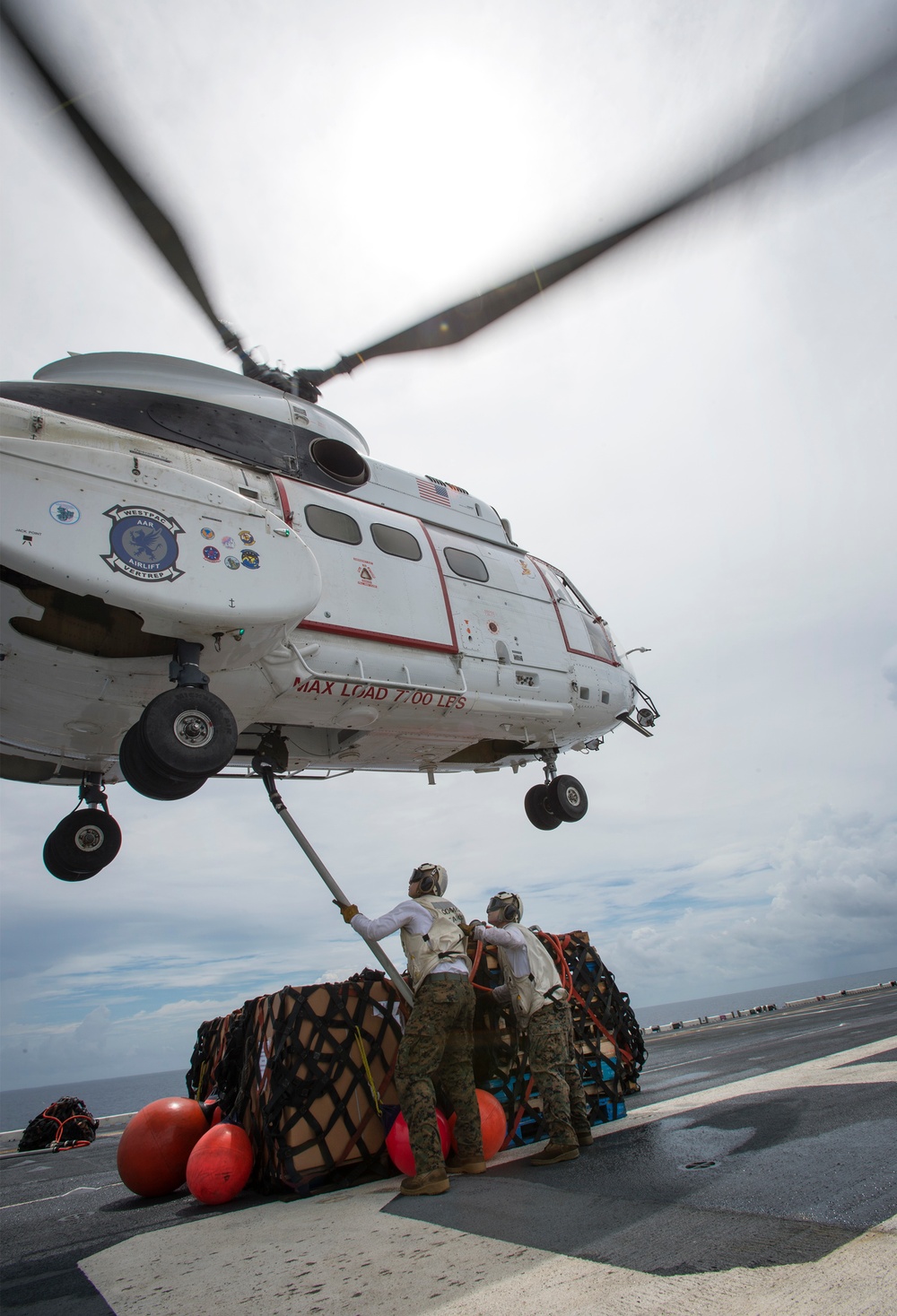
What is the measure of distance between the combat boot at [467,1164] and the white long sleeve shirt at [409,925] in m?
1.11

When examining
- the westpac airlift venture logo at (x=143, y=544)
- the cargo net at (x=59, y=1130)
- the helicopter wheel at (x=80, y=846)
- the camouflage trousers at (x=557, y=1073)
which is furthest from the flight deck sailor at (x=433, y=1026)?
the cargo net at (x=59, y=1130)

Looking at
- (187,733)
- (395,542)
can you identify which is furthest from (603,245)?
(187,733)

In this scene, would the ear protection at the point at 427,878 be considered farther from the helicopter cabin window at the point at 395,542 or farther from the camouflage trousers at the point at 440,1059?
the helicopter cabin window at the point at 395,542

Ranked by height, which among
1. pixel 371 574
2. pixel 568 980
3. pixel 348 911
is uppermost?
pixel 371 574

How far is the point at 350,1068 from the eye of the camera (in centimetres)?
520

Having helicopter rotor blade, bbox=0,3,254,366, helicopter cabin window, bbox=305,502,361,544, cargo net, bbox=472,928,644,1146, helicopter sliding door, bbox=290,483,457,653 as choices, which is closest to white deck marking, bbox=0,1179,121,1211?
cargo net, bbox=472,928,644,1146

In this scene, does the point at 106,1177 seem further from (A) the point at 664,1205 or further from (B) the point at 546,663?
(B) the point at 546,663

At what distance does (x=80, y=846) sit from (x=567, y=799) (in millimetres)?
6147

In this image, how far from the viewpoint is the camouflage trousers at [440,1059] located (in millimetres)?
4773

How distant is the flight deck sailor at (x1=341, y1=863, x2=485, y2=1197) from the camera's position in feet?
15.5

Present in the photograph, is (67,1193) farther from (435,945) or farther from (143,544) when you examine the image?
(143,544)

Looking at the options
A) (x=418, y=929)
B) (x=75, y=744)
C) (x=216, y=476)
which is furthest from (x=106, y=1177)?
(x=216, y=476)

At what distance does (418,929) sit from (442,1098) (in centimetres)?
133

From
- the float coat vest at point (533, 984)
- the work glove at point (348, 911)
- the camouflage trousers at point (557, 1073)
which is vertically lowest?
the camouflage trousers at point (557, 1073)
